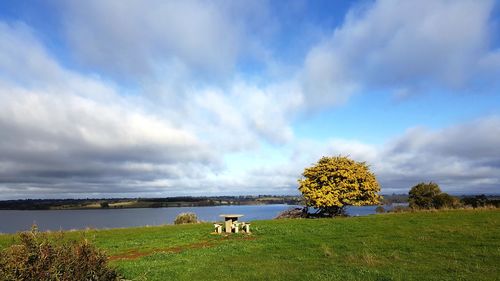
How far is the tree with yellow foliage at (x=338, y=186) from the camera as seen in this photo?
4197cm

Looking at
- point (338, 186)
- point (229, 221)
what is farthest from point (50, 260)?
point (338, 186)

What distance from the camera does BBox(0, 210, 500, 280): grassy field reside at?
Result: 14.0 meters

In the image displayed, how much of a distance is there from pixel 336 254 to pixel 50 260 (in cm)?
1356

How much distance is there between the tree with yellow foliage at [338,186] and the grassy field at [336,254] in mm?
12294

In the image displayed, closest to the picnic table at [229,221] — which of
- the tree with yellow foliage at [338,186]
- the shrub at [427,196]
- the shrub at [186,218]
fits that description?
the tree with yellow foliage at [338,186]

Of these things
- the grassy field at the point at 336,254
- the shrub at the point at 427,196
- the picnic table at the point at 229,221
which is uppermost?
the shrub at the point at 427,196

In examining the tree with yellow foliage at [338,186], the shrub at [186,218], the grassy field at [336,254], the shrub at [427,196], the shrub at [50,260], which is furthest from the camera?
the shrub at [186,218]

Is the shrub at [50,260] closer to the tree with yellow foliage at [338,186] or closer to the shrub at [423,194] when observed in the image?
the tree with yellow foliage at [338,186]

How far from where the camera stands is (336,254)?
59.8 feet

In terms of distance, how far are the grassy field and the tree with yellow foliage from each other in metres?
12.3

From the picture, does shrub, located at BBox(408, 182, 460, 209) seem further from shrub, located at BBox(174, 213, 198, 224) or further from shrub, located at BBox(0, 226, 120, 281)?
shrub, located at BBox(0, 226, 120, 281)

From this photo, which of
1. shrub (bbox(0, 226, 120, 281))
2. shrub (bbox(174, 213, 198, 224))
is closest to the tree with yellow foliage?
shrub (bbox(174, 213, 198, 224))

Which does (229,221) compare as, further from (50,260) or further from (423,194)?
(423,194)

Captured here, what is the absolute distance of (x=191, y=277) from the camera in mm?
14844
